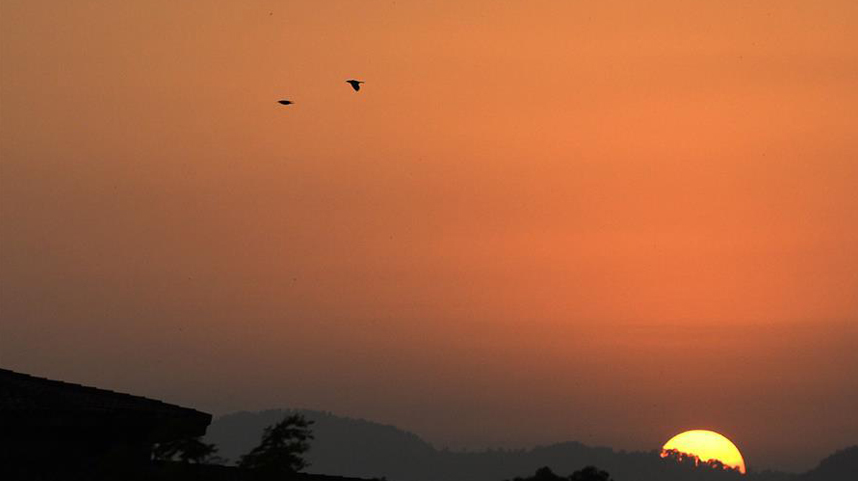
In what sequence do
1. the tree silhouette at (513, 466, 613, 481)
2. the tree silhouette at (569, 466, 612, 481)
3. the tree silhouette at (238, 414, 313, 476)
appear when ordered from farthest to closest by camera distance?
the tree silhouette at (569, 466, 612, 481)
the tree silhouette at (513, 466, 613, 481)
the tree silhouette at (238, 414, 313, 476)

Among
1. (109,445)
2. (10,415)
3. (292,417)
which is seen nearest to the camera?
(292,417)

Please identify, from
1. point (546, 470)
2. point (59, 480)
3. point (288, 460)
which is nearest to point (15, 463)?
point (59, 480)

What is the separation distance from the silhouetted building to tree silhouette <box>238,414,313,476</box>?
4295mm

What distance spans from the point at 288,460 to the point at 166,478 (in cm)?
171

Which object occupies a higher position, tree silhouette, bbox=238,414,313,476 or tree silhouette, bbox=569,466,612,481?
tree silhouette, bbox=569,466,612,481

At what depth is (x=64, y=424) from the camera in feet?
73.9

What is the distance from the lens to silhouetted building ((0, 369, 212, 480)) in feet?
73.3

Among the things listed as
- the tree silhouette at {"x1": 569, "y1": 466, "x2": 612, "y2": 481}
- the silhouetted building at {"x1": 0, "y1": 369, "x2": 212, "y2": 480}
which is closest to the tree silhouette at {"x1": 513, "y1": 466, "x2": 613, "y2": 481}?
the tree silhouette at {"x1": 569, "y1": 466, "x2": 612, "y2": 481}

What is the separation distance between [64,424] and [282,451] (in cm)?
652

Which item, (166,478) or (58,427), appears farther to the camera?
(58,427)

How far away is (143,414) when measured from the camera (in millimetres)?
23250

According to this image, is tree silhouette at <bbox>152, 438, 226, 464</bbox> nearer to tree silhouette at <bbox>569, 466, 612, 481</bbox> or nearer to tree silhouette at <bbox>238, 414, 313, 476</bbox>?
tree silhouette at <bbox>238, 414, 313, 476</bbox>

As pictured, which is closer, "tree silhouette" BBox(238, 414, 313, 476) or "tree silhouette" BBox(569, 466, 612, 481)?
"tree silhouette" BBox(238, 414, 313, 476)

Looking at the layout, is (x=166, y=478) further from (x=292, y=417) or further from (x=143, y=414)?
(x=143, y=414)
